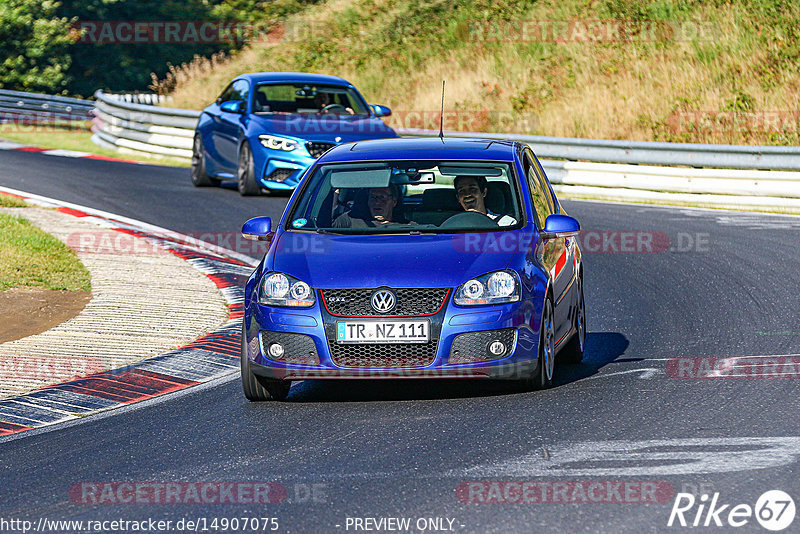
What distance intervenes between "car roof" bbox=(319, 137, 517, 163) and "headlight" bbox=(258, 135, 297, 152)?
887 cm

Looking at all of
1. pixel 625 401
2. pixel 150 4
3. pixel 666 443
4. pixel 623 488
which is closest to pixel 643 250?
pixel 625 401

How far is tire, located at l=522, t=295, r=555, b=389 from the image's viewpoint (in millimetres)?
8195

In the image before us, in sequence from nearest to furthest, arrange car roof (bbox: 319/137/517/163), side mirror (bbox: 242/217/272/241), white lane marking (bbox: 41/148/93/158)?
1. side mirror (bbox: 242/217/272/241)
2. car roof (bbox: 319/137/517/163)
3. white lane marking (bbox: 41/148/93/158)

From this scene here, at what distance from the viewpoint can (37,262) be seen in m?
13.1

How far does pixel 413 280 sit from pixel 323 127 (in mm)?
11457

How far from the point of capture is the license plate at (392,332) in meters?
7.84

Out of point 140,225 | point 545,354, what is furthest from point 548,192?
point 140,225

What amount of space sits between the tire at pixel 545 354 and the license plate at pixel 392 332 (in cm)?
77

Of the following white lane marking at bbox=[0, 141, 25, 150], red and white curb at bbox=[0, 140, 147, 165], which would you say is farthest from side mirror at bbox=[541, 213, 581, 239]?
white lane marking at bbox=[0, 141, 25, 150]

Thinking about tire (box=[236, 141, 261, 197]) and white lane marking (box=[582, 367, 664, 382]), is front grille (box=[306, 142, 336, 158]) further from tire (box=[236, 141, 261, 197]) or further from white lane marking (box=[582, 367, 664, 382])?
white lane marking (box=[582, 367, 664, 382])

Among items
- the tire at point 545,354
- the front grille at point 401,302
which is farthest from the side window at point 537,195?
the front grille at point 401,302

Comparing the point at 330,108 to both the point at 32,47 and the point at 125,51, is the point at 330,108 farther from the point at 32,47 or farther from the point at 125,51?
the point at 125,51

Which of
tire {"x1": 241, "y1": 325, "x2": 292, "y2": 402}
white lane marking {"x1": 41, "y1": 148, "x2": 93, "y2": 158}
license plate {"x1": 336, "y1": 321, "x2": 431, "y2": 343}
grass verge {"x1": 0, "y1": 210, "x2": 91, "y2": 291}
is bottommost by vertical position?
tire {"x1": 241, "y1": 325, "x2": 292, "y2": 402}

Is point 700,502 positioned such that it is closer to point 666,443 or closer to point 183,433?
point 666,443
